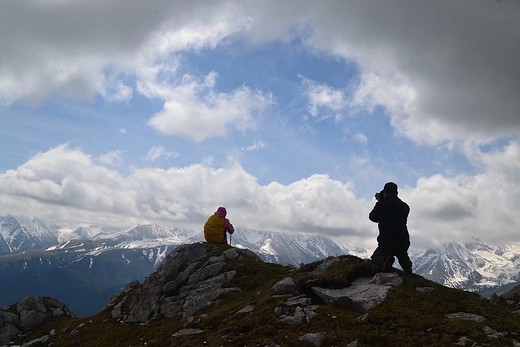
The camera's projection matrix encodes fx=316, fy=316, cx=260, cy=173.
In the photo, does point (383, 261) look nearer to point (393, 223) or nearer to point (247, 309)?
point (393, 223)

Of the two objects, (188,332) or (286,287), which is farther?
(286,287)

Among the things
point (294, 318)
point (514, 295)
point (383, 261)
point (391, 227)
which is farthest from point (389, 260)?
point (514, 295)

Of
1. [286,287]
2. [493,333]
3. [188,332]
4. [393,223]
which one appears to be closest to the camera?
[493,333]

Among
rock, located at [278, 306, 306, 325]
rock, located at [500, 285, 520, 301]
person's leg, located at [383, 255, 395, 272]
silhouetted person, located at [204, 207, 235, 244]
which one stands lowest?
rock, located at [500, 285, 520, 301]

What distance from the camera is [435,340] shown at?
13.5 meters

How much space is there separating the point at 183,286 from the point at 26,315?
33.8 metres

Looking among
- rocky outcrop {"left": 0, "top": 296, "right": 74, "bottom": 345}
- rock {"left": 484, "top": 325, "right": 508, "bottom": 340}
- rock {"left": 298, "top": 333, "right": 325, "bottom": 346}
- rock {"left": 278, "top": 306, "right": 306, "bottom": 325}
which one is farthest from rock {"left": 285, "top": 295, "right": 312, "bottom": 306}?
rocky outcrop {"left": 0, "top": 296, "right": 74, "bottom": 345}

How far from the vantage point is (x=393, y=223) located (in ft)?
76.1

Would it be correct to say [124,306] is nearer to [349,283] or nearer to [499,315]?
[349,283]

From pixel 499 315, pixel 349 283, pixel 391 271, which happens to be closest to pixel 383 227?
pixel 391 271

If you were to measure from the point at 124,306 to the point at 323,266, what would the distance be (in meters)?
24.4

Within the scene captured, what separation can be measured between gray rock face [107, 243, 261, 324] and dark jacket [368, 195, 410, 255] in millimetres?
14177

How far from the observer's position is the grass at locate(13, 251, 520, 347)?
14266 mm

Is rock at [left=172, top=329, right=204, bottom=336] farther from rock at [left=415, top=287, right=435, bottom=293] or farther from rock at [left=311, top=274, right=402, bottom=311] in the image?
rock at [left=415, top=287, right=435, bottom=293]
